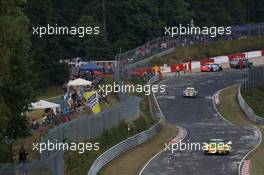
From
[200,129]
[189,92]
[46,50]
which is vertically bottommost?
[200,129]

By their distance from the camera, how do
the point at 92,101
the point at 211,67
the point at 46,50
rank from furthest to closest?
the point at 211,67, the point at 46,50, the point at 92,101

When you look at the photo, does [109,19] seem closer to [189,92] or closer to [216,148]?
[189,92]

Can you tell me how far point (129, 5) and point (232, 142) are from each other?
51.7 m

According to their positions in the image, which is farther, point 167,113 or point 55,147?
point 167,113

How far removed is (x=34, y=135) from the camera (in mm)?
37562

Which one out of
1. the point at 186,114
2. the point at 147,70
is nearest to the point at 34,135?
the point at 186,114

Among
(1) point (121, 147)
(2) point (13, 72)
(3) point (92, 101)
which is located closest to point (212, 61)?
(1) point (121, 147)

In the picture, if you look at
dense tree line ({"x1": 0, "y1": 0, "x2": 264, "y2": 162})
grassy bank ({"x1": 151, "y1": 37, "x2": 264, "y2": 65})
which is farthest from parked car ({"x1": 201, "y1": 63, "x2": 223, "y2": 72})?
dense tree line ({"x1": 0, "y1": 0, "x2": 264, "y2": 162})

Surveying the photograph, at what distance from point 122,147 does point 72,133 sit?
815 centimetres

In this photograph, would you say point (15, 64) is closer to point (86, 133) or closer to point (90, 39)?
point (86, 133)

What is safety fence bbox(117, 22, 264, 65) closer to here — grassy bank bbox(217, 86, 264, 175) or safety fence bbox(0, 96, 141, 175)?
grassy bank bbox(217, 86, 264, 175)

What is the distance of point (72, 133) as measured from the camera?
3694cm

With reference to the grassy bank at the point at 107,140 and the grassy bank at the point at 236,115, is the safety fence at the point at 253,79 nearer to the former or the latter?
the grassy bank at the point at 236,115

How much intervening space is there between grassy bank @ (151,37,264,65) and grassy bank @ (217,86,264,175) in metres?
13.8
